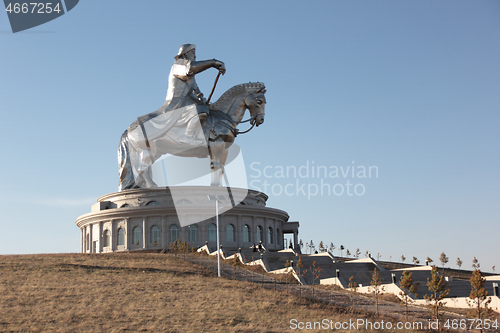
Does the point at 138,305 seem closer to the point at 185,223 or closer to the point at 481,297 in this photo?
the point at 481,297

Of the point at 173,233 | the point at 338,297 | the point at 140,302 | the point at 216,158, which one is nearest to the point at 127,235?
the point at 173,233

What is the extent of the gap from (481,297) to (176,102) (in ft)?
81.7

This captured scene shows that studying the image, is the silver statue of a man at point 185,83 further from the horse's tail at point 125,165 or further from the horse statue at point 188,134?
the horse's tail at point 125,165

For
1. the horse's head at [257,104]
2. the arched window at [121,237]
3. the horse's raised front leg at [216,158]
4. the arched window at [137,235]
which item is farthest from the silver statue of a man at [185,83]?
the arched window at [121,237]

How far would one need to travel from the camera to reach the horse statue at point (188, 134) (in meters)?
35.9

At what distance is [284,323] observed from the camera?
589 inches

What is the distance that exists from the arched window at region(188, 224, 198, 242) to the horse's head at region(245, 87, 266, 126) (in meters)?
7.79

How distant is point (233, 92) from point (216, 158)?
453cm

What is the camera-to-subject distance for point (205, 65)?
3497 cm

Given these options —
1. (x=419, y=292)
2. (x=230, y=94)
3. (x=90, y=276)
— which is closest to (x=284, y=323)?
(x=419, y=292)

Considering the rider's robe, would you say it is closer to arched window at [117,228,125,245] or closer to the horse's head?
the horse's head

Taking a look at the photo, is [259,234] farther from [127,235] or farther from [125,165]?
[125,165]

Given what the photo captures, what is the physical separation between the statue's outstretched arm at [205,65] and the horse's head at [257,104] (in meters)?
2.92

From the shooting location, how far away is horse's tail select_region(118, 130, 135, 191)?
3659 centimetres
